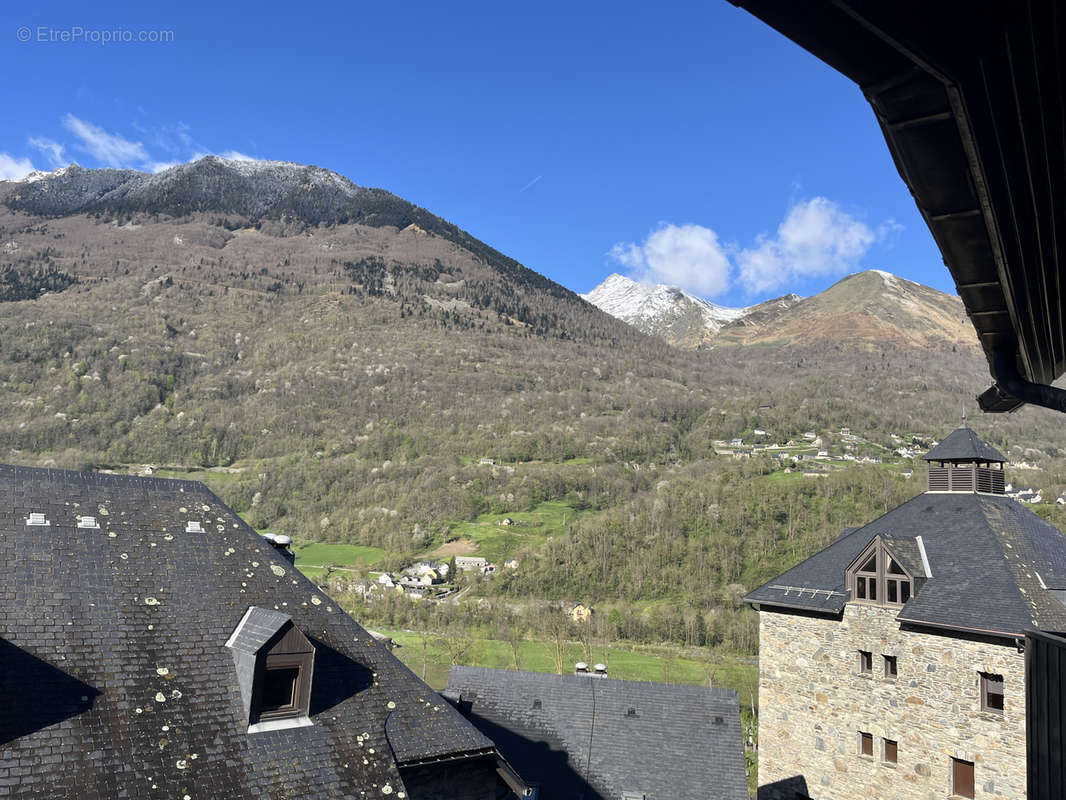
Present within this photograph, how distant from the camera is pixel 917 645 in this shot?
69.8 feet

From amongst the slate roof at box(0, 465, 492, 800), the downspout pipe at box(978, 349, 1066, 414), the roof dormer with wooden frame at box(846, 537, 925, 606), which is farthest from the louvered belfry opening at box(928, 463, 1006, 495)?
the downspout pipe at box(978, 349, 1066, 414)

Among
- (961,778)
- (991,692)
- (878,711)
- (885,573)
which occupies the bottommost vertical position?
(961,778)

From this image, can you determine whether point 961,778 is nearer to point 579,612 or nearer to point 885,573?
point 885,573

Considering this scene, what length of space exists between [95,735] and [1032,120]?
11630 millimetres

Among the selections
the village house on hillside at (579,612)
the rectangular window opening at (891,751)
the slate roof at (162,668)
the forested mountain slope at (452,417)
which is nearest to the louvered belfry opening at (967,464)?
the rectangular window opening at (891,751)

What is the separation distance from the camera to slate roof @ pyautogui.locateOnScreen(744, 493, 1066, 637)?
19953 mm

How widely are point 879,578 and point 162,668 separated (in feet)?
66.8

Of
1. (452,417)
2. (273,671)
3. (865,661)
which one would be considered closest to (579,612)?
(865,661)

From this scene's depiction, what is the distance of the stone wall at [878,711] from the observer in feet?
63.5

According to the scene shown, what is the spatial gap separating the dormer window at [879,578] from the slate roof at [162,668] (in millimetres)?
15663

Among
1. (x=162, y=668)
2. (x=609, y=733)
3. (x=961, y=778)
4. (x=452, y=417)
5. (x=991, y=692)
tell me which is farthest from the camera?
(x=452, y=417)

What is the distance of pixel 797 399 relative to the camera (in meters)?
155

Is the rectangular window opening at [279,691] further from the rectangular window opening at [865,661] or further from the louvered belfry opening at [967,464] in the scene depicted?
the louvered belfry opening at [967,464]

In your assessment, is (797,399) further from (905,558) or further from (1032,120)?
(1032,120)
